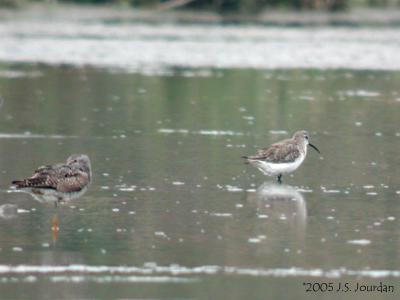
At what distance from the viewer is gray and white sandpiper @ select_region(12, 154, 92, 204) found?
13594mm

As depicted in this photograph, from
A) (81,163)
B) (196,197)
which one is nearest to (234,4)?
(196,197)

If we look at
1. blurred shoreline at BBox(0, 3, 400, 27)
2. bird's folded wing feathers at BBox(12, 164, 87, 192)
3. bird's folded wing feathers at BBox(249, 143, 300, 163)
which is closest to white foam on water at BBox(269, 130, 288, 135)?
bird's folded wing feathers at BBox(249, 143, 300, 163)

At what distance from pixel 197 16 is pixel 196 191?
4072 centimetres

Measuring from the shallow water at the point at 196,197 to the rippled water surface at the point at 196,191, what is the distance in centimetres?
3

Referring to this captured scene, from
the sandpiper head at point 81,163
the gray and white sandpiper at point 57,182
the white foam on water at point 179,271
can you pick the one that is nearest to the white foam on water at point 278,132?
the sandpiper head at point 81,163

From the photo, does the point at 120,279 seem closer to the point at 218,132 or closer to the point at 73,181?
the point at 73,181

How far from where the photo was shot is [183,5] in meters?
60.2

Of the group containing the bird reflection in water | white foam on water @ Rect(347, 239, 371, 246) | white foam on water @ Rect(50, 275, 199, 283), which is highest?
the bird reflection in water

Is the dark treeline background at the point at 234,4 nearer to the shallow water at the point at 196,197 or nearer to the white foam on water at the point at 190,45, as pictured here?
the white foam on water at the point at 190,45

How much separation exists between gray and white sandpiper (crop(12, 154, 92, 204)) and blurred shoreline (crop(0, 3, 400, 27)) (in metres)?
38.4

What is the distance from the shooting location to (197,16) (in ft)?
184

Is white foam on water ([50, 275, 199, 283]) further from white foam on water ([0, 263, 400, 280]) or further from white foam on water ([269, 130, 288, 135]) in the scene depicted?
white foam on water ([269, 130, 288, 135])

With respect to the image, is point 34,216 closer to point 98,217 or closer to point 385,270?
point 98,217

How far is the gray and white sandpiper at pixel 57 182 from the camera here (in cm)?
1359
